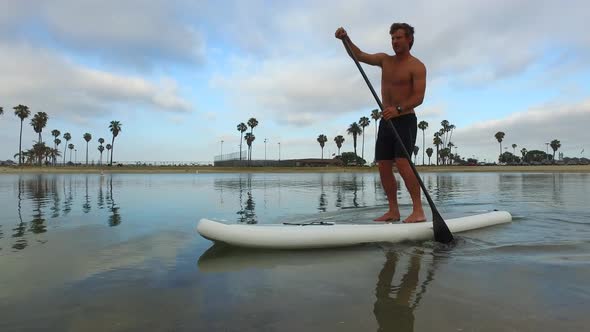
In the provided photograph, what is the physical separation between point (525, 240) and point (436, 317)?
9.60 feet

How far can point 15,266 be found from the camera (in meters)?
3.67

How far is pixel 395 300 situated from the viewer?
8.86ft

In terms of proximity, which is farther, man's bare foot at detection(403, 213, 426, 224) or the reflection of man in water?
man's bare foot at detection(403, 213, 426, 224)

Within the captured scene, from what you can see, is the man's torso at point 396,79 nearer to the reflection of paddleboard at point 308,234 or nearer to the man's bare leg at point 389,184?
the man's bare leg at point 389,184

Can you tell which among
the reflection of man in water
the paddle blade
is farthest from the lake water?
the paddle blade

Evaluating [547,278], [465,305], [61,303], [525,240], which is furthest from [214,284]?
[525,240]

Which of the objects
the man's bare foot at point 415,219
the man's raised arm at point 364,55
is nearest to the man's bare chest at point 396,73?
the man's raised arm at point 364,55

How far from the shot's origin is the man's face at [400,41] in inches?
209

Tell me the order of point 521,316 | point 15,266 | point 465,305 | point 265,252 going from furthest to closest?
point 265,252
point 15,266
point 465,305
point 521,316

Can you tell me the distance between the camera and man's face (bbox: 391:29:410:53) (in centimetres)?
531

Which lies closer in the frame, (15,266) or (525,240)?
(15,266)

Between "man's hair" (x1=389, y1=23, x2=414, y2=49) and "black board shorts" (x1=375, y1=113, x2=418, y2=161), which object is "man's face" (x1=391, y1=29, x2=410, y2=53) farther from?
"black board shorts" (x1=375, y1=113, x2=418, y2=161)

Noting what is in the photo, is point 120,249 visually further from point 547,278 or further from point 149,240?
point 547,278

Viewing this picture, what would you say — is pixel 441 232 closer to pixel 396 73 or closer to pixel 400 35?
pixel 396 73
